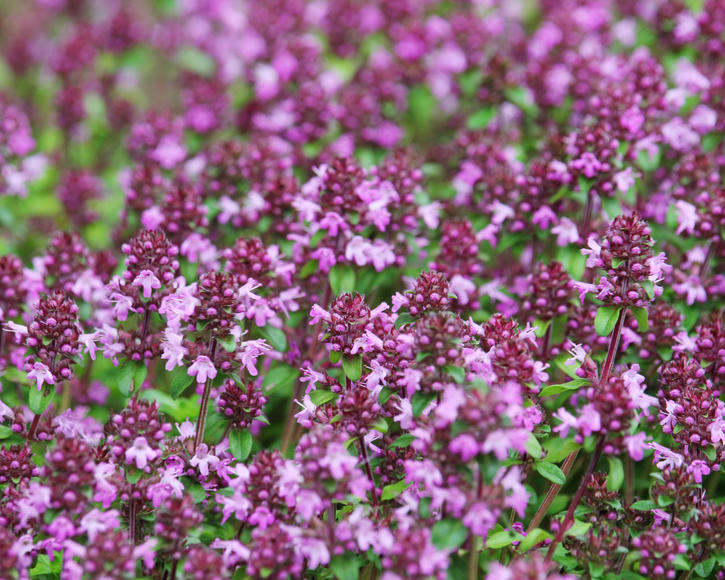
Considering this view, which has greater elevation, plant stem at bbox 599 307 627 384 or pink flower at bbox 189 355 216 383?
plant stem at bbox 599 307 627 384

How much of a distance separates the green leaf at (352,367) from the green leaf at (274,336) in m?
0.59

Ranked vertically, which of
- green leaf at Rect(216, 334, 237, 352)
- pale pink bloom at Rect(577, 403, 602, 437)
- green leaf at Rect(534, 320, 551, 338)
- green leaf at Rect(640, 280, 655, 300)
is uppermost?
green leaf at Rect(534, 320, 551, 338)

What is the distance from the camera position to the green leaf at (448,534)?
9.22 ft

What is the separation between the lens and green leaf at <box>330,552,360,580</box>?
297 centimetres

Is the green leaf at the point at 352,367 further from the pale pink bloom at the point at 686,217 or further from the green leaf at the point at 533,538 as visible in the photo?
the pale pink bloom at the point at 686,217

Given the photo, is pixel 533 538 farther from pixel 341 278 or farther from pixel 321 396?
pixel 341 278

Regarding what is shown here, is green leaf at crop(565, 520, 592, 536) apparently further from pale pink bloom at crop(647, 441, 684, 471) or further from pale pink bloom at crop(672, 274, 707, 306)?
pale pink bloom at crop(672, 274, 707, 306)

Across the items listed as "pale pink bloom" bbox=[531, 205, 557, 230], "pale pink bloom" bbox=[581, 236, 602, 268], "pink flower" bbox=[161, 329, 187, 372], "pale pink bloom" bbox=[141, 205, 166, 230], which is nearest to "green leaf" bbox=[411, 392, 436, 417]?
"pale pink bloom" bbox=[581, 236, 602, 268]

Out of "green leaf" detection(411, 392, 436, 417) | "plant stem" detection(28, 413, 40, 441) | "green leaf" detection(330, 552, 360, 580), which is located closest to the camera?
"green leaf" detection(330, 552, 360, 580)

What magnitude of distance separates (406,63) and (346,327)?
3504mm

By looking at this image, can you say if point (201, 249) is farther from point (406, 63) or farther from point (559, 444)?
point (406, 63)

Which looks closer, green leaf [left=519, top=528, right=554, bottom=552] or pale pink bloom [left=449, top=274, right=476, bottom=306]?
green leaf [left=519, top=528, right=554, bottom=552]

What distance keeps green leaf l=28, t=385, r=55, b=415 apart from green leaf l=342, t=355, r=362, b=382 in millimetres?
1254

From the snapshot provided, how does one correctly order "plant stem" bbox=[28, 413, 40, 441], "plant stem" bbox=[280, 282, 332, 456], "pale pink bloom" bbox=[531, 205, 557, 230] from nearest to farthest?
1. "plant stem" bbox=[28, 413, 40, 441]
2. "plant stem" bbox=[280, 282, 332, 456]
3. "pale pink bloom" bbox=[531, 205, 557, 230]
